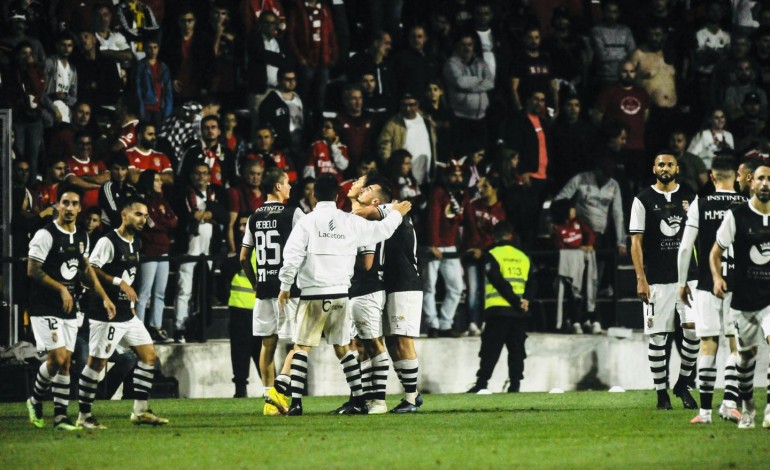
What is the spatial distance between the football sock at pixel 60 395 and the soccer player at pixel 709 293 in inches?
214

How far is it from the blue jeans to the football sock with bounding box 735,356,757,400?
26.0 ft

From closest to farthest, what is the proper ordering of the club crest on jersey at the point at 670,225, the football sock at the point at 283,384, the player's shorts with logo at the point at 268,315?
the football sock at the point at 283,384 < the club crest on jersey at the point at 670,225 < the player's shorts with logo at the point at 268,315

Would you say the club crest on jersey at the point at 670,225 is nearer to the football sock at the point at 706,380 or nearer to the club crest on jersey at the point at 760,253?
the football sock at the point at 706,380

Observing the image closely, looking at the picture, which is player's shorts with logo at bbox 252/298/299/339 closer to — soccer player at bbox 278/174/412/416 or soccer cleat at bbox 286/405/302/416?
soccer cleat at bbox 286/405/302/416

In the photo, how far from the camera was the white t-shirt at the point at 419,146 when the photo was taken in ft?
66.2

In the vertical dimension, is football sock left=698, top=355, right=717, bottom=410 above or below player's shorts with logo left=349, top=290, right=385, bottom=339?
below

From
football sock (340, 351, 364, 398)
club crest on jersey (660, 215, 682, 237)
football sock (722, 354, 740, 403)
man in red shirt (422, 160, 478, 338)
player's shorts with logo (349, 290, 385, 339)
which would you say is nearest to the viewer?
football sock (722, 354, 740, 403)

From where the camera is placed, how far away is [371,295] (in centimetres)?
1392

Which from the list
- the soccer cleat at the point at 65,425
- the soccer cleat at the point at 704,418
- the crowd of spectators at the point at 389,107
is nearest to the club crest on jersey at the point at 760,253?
the soccer cleat at the point at 704,418

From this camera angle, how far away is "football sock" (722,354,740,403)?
12391 millimetres

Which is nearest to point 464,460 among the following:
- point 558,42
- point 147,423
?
point 147,423

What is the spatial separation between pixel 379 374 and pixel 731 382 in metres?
3.32

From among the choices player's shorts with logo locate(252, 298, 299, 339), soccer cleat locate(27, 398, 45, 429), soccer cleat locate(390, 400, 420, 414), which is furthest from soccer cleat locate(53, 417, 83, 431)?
soccer cleat locate(390, 400, 420, 414)

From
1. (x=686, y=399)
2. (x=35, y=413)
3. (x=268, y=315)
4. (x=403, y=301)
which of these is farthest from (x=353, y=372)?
(x=686, y=399)
